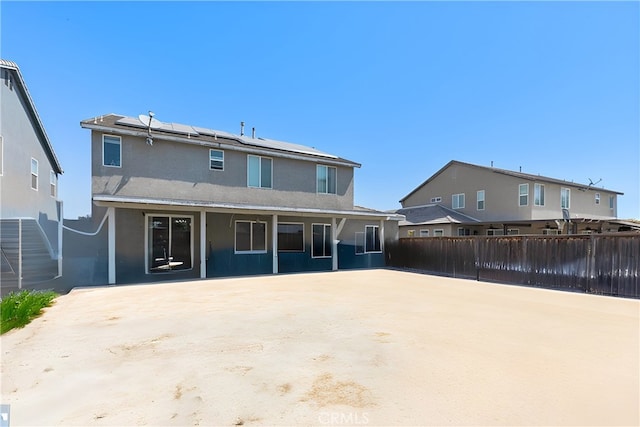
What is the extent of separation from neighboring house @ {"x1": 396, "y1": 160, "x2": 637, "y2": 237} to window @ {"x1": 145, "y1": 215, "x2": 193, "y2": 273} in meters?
16.8

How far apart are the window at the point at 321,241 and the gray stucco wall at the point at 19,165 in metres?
10.00

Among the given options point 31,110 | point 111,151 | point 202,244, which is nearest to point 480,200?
point 202,244

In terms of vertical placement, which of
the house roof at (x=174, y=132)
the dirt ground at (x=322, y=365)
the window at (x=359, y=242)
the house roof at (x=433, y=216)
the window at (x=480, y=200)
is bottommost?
Result: the dirt ground at (x=322, y=365)

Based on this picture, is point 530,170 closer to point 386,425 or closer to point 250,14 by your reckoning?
point 250,14

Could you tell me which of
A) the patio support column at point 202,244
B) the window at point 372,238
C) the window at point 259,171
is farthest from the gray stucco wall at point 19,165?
the window at point 372,238

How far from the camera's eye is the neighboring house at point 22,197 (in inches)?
340

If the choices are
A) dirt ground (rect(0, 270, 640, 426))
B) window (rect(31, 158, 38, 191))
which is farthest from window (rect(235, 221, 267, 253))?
window (rect(31, 158, 38, 191))

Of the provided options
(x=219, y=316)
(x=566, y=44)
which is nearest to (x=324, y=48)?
(x=566, y=44)

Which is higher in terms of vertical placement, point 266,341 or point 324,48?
point 324,48

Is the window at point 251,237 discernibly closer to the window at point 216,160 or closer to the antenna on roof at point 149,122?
the window at point 216,160

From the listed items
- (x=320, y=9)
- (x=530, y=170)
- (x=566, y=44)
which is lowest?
(x=530, y=170)

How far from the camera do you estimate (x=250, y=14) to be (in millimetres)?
10516

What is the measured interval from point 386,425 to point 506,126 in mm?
21087

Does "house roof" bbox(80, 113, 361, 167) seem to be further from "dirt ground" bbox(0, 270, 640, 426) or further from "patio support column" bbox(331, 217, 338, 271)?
"dirt ground" bbox(0, 270, 640, 426)
